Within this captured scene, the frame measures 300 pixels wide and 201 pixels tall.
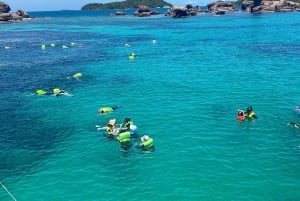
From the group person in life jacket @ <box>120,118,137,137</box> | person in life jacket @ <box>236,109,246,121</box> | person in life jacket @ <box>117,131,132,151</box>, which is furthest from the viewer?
person in life jacket @ <box>236,109,246,121</box>

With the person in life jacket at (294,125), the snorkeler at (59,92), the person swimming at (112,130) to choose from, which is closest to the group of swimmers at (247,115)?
the person in life jacket at (294,125)

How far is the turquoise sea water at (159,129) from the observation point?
Result: 2877 cm

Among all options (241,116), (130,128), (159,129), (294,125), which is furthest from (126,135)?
(294,125)

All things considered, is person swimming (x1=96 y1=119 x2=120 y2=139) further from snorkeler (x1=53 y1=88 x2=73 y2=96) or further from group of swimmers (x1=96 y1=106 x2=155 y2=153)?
snorkeler (x1=53 y1=88 x2=73 y2=96)

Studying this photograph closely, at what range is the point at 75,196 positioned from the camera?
27.7 meters

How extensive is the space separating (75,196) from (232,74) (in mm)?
40416

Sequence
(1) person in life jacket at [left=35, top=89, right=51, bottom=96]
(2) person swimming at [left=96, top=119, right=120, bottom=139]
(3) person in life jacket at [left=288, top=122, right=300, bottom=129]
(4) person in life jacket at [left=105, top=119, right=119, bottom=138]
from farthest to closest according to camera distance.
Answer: (1) person in life jacket at [left=35, top=89, right=51, bottom=96] → (3) person in life jacket at [left=288, top=122, right=300, bottom=129] → (4) person in life jacket at [left=105, top=119, right=119, bottom=138] → (2) person swimming at [left=96, top=119, right=120, bottom=139]

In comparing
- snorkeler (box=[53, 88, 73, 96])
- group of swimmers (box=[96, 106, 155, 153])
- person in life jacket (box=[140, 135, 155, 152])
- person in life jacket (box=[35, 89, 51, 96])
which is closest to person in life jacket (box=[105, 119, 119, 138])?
group of swimmers (box=[96, 106, 155, 153])

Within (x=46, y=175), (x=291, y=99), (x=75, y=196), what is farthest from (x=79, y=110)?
(x=291, y=99)

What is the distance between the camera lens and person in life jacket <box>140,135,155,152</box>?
113 ft

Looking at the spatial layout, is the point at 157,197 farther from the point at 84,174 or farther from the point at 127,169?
the point at 84,174

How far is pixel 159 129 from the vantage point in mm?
39281

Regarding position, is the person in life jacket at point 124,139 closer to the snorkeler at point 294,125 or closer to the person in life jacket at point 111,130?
the person in life jacket at point 111,130

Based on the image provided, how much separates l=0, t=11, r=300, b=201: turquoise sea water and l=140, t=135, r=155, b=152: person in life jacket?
104 centimetres
